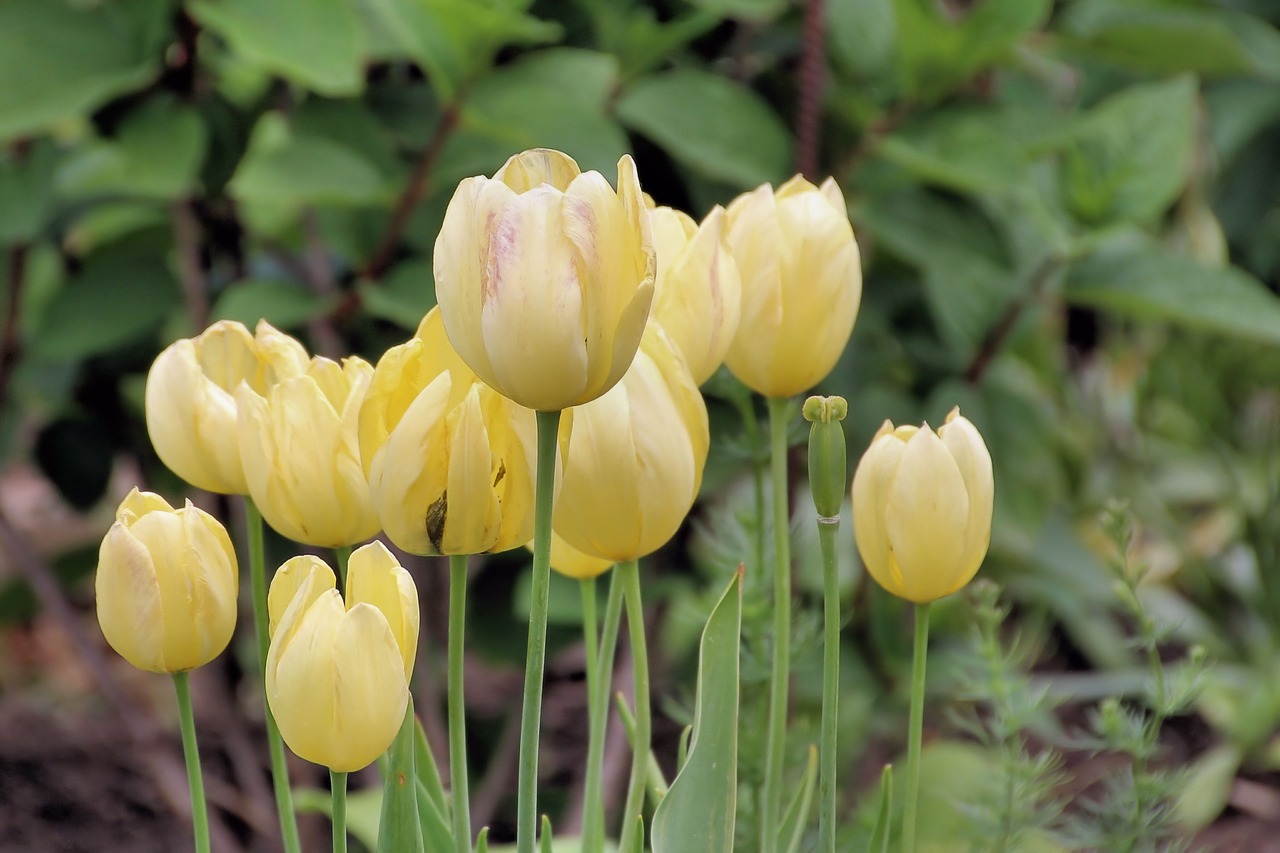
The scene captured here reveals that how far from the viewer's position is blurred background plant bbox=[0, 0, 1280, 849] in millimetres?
1002

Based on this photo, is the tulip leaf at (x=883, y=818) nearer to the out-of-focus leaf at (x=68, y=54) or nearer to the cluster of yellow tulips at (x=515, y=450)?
the cluster of yellow tulips at (x=515, y=450)

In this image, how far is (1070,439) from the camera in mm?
1819

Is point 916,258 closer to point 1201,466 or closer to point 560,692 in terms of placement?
point 560,692

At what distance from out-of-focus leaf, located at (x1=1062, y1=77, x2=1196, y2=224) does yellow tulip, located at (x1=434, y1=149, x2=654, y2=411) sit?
87 cm

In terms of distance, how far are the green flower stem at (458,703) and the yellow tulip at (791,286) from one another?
0.12m

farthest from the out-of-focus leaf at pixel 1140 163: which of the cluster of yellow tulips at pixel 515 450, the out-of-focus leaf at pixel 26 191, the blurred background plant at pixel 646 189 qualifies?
the out-of-focus leaf at pixel 26 191

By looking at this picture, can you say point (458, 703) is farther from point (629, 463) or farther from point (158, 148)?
point (158, 148)

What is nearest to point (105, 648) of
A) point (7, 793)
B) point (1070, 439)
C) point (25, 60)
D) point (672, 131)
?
point (7, 793)

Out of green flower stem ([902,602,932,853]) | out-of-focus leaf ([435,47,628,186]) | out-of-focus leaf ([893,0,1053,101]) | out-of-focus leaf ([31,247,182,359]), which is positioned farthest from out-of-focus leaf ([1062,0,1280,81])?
green flower stem ([902,602,932,853])

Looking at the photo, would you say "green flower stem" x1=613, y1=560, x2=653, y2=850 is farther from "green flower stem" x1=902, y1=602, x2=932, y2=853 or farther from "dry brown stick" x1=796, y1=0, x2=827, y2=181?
"dry brown stick" x1=796, y1=0, x2=827, y2=181

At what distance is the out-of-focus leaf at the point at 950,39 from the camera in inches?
40.0

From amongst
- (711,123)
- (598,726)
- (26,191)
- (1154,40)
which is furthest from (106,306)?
(1154,40)

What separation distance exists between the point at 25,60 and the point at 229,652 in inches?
20.8

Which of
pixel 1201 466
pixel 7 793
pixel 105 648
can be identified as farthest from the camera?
pixel 1201 466
